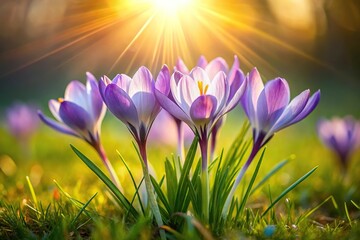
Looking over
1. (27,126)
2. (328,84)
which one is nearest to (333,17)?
(328,84)

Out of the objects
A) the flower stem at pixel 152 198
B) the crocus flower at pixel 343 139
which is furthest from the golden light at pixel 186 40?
the flower stem at pixel 152 198

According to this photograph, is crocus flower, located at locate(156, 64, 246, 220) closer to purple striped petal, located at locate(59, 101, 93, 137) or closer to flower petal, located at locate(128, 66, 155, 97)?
flower petal, located at locate(128, 66, 155, 97)

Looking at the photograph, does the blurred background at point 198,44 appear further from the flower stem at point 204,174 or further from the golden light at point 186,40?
the flower stem at point 204,174

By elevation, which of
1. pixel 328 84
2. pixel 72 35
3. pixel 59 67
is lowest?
pixel 328 84

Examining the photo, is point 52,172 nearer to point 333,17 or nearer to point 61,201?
point 61,201

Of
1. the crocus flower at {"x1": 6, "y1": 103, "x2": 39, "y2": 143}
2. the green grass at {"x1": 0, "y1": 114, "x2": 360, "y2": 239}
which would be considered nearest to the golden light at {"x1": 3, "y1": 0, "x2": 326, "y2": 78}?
the green grass at {"x1": 0, "y1": 114, "x2": 360, "y2": 239}

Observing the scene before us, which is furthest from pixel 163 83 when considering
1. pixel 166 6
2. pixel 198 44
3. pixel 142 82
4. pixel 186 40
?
pixel 198 44

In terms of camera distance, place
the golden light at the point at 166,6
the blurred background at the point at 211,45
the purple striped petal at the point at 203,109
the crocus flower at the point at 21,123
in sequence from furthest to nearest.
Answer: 1. the blurred background at the point at 211,45
2. the crocus flower at the point at 21,123
3. the golden light at the point at 166,6
4. the purple striped petal at the point at 203,109
